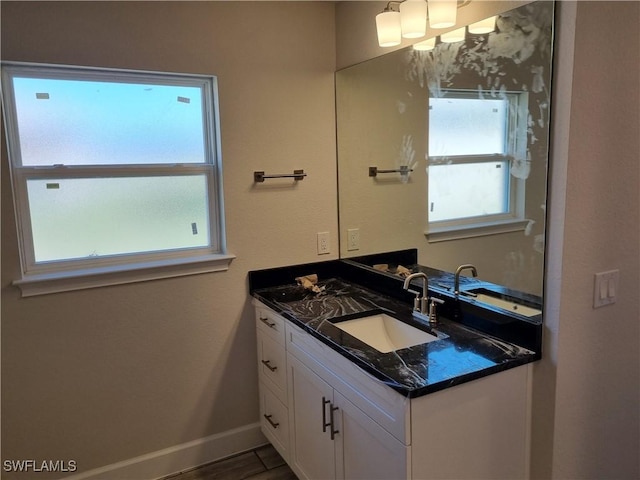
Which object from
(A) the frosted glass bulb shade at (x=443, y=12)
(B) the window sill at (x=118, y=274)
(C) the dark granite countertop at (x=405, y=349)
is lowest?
(C) the dark granite countertop at (x=405, y=349)

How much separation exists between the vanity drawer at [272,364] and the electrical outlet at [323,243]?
1.86ft

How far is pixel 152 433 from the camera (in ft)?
8.02

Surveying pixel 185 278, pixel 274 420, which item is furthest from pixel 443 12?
pixel 274 420

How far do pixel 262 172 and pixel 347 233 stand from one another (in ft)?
1.98

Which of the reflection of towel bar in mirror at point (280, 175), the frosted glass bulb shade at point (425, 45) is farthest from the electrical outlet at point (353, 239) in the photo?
the frosted glass bulb shade at point (425, 45)

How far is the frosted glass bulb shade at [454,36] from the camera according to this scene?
1895mm

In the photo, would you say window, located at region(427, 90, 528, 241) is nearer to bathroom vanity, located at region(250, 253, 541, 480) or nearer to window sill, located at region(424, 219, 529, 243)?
window sill, located at region(424, 219, 529, 243)

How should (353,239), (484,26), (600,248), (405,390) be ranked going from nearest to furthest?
(405,390) → (600,248) → (484,26) → (353,239)

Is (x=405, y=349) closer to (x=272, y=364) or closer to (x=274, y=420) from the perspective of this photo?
(x=272, y=364)

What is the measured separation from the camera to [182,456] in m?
2.52

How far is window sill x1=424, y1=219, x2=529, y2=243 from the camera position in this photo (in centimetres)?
177

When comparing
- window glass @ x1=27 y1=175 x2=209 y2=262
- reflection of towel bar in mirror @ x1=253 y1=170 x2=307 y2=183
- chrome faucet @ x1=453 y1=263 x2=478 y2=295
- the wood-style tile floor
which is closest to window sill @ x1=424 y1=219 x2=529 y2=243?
chrome faucet @ x1=453 y1=263 x2=478 y2=295

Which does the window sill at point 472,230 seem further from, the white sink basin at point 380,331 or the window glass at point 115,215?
the window glass at point 115,215

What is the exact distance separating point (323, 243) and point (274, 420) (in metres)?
0.98
